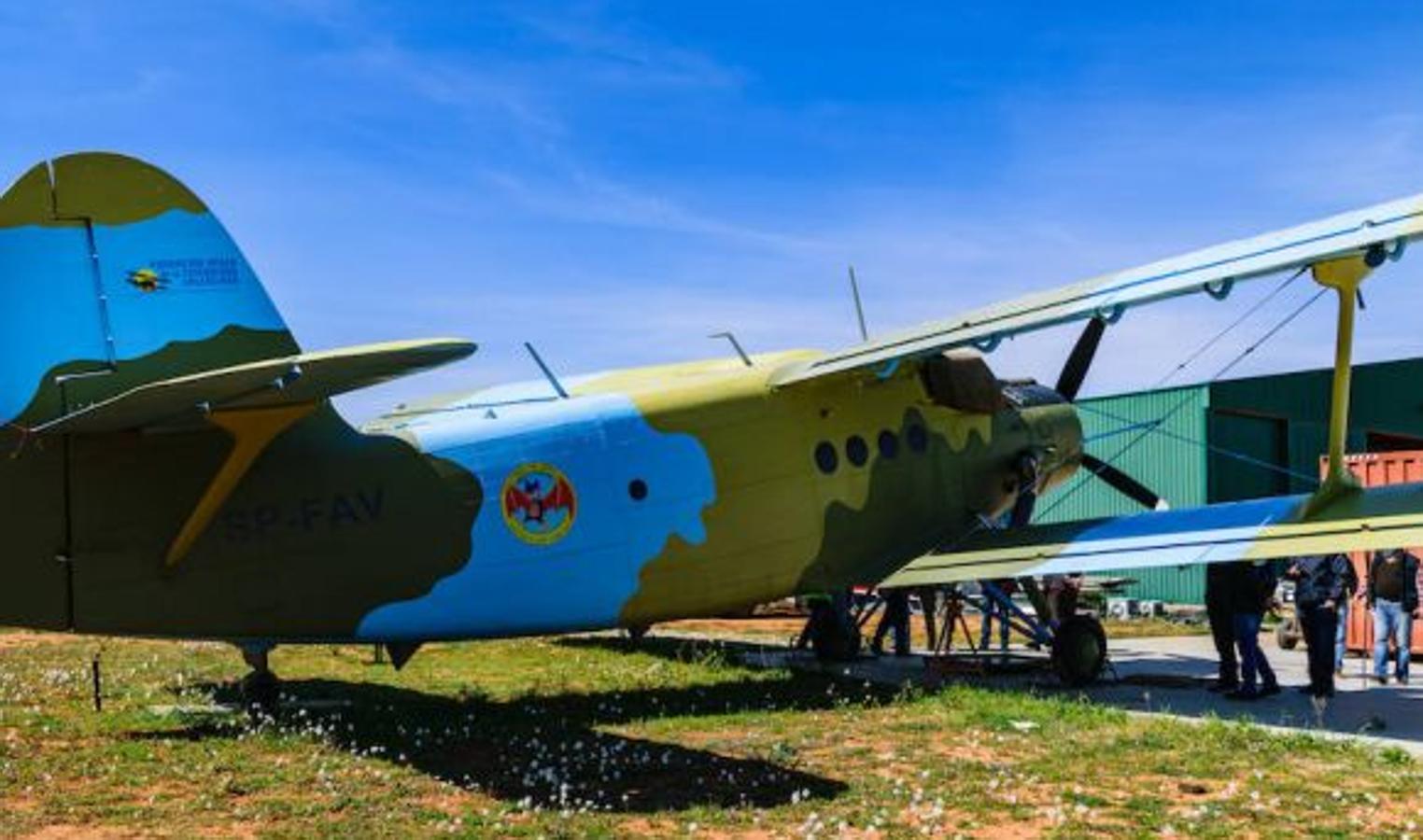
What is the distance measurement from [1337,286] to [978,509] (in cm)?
539

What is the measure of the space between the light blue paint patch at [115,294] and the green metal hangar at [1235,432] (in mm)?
22090

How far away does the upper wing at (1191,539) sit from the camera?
432 inches

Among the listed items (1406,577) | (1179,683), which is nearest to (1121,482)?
(1179,683)

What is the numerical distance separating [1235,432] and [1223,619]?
57.1 feet

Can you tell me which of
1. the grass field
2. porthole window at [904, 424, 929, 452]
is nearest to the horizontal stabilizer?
the grass field

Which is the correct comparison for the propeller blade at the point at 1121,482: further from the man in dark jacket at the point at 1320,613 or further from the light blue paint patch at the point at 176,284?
the light blue paint patch at the point at 176,284

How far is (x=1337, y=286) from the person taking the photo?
35.9ft

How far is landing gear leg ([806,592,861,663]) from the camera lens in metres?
17.6

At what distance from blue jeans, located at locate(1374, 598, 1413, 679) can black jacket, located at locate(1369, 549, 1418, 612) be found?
0.34ft

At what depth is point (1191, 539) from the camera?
1215 cm

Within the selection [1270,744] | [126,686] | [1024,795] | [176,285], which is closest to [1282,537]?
[1270,744]

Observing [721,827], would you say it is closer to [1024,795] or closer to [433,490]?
[1024,795]

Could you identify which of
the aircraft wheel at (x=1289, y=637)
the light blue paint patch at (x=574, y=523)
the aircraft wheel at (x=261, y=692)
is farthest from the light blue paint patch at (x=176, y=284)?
the aircraft wheel at (x=1289, y=637)

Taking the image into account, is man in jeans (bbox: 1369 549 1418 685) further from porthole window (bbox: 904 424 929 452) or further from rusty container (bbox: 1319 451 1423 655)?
porthole window (bbox: 904 424 929 452)
